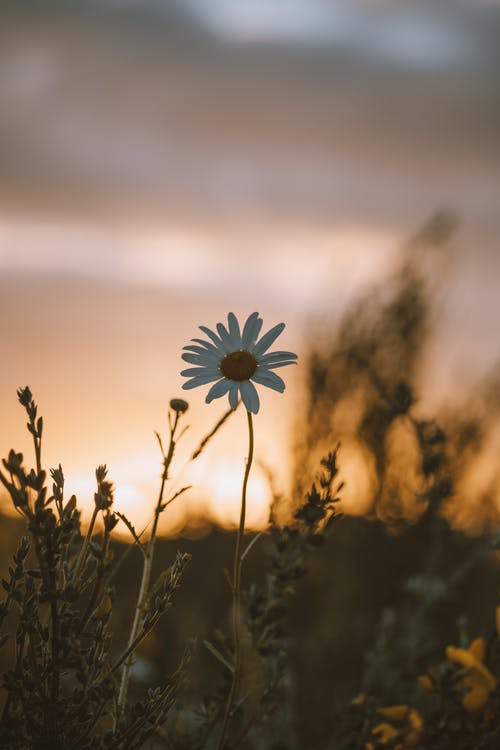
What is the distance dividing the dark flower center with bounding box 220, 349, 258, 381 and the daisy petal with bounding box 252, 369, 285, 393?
1cm

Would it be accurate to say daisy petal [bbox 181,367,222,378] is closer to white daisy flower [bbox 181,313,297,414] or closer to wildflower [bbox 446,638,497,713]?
white daisy flower [bbox 181,313,297,414]

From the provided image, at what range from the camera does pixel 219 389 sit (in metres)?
1.35

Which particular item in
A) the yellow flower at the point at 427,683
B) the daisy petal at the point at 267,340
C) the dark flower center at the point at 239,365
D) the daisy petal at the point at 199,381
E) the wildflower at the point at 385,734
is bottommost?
the wildflower at the point at 385,734

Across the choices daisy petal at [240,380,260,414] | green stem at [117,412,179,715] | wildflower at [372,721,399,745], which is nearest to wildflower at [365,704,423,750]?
wildflower at [372,721,399,745]

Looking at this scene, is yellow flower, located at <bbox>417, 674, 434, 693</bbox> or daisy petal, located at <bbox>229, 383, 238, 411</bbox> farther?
yellow flower, located at <bbox>417, 674, 434, 693</bbox>

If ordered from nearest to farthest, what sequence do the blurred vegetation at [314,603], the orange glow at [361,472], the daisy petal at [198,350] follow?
1. the blurred vegetation at [314,603]
2. the daisy petal at [198,350]
3. the orange glow at [361,472]

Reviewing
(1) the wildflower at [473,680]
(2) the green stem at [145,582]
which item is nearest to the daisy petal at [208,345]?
(2) the green stem at [145,582]

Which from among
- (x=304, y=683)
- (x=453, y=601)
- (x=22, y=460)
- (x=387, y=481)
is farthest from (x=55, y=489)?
(x=453, y=601)

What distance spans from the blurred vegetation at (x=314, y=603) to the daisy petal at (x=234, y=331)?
0.80ft

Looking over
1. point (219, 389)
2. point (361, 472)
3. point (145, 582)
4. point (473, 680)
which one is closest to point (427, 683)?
point (473, 680)

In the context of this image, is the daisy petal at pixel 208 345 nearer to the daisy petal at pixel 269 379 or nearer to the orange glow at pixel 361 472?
the daisy petal at pixel 269 379

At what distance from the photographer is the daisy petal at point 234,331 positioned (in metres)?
1.41

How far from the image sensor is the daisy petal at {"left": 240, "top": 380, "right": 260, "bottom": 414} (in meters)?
1.31

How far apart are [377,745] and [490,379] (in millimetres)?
3990
